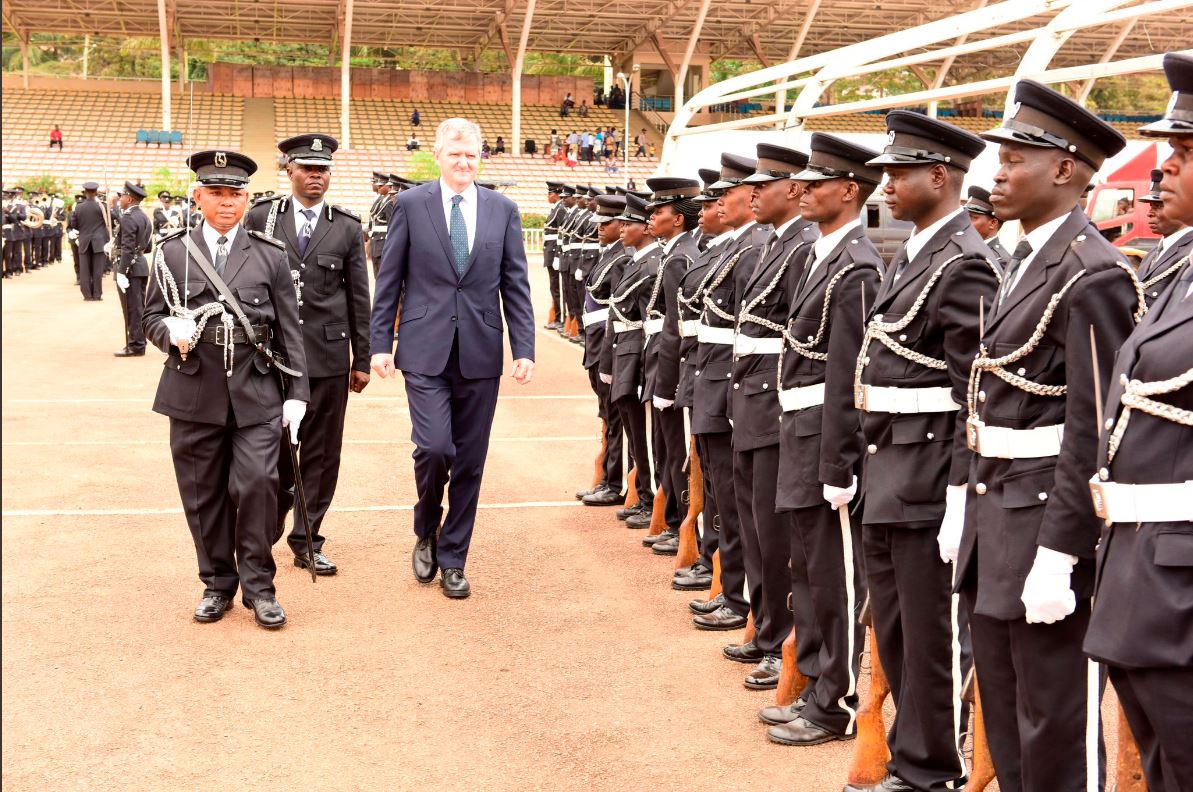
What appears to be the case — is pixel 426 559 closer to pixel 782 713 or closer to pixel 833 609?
pixel 782 713

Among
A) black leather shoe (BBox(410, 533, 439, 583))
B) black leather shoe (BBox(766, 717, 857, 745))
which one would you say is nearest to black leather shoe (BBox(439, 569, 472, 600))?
black leather shoe (BBox(410, 533, 439, 583))

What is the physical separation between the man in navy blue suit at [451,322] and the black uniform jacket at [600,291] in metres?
2.06

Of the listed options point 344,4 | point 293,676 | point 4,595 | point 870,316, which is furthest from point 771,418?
point 344,4

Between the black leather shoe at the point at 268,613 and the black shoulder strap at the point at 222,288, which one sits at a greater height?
the black shoulder strap at the point at 222,288

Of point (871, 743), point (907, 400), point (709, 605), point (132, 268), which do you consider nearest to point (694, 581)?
point (709, 605)

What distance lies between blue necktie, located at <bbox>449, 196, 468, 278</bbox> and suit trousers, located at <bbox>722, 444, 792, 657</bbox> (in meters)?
1.91

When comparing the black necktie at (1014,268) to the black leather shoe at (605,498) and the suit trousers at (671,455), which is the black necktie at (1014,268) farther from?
the black leather shoe at (605,498)

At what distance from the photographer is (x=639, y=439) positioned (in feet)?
25.7

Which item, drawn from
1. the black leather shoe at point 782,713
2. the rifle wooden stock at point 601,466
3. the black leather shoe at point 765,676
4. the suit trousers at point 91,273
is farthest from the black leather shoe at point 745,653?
the suit trousers at point 91,273

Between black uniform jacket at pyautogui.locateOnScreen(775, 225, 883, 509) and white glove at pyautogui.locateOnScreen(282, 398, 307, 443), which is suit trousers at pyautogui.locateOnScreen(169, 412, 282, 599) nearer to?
white glove at pyautogui.locateOnScreen(282, 398, 307, 443)

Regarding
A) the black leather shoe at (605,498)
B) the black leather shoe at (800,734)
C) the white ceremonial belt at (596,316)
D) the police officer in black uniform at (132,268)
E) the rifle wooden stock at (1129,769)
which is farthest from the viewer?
the police officer in black uniform at (132,268)

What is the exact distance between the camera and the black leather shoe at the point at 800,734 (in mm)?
4504

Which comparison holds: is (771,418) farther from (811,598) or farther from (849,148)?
(849,148)

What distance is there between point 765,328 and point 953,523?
167 cm
